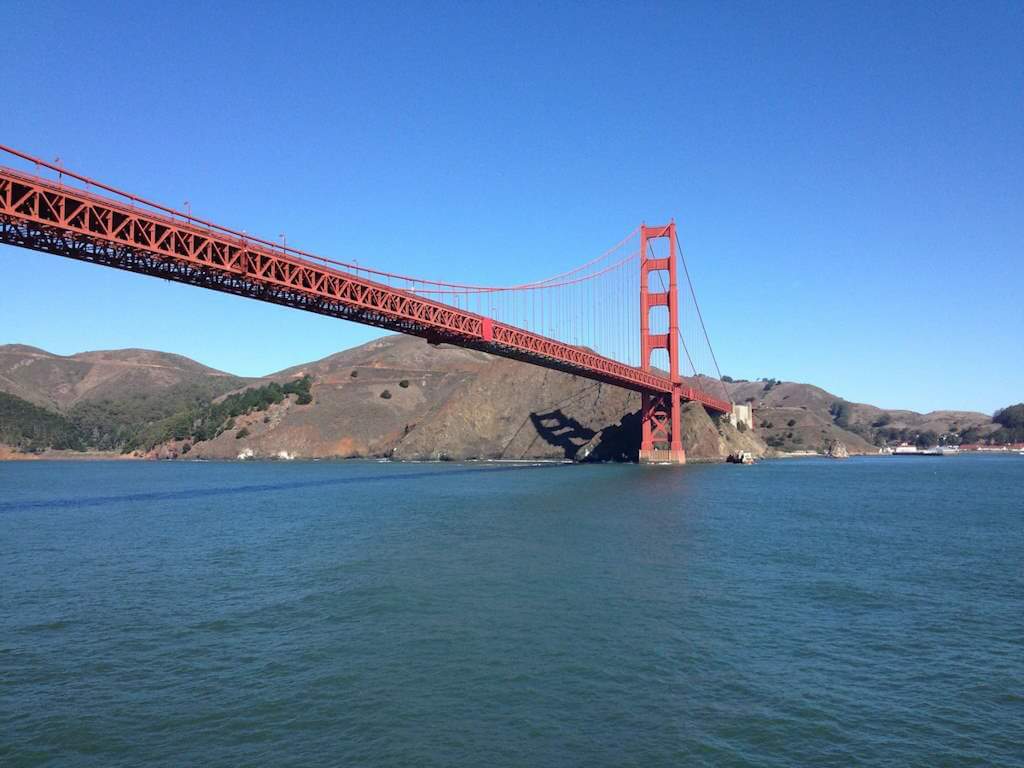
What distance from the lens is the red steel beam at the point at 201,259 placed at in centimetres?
2867

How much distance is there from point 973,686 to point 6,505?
179 ft

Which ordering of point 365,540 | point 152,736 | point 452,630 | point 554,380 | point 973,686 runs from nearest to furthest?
point 152,736
point 973,686
point 452,630
point 365,540
point 554,380

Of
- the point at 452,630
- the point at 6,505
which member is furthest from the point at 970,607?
the point at 6,505

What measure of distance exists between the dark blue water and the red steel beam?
12725 millimetres

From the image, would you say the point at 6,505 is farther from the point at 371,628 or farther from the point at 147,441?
the point at 147,441

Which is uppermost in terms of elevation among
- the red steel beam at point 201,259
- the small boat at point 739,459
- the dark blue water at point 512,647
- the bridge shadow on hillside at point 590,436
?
the red steel beam at point 201,259

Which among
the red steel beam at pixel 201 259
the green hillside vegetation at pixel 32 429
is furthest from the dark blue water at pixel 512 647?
the green hillside vegetation at pixel 32 429

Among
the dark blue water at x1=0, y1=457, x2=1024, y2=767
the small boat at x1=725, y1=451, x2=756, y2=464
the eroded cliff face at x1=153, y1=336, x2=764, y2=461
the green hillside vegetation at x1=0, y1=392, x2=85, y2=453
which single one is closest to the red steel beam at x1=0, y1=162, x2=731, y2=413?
the dark blue water at x1=0, y1=457, x2=1024, y2=767

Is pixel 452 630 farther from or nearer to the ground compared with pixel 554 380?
nearer to the ground

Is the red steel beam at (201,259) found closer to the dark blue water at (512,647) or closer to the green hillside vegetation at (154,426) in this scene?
the dark blue water at (512,647)

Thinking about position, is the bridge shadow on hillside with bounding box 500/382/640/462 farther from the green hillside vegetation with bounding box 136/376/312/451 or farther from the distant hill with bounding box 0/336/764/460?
the green hillside vegetation with bounding box 136/376/312/451

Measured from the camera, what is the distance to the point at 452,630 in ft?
52.8

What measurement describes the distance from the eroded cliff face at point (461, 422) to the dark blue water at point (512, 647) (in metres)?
73.4

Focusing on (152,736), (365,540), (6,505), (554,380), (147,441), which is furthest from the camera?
(147,441)
